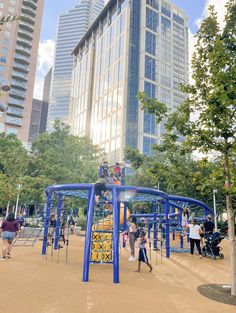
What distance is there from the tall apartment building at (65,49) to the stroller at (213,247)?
157m

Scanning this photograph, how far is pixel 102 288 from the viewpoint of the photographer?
7.06 metres

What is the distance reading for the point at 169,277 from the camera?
8891 millimetres

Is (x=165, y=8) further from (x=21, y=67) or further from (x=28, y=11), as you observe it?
(x=21, y=67)

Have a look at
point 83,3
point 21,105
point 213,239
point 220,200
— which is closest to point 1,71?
point 21,105

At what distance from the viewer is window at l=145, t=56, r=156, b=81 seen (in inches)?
3420

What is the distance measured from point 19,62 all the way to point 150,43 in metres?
45.0

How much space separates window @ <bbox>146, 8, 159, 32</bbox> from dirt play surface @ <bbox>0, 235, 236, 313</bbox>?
9667cm

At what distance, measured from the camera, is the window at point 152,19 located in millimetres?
92688

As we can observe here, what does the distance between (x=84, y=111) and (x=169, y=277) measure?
346 ft

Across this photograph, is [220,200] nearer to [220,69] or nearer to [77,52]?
[220,69]

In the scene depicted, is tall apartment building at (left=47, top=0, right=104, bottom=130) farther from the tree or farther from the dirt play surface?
the tree

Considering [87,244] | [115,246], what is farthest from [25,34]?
[115,246]

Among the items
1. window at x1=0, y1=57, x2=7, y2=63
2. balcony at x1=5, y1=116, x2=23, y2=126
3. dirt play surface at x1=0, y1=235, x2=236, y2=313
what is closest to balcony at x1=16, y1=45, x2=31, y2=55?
window at x1=0, y1=57, x2=7, y2=63

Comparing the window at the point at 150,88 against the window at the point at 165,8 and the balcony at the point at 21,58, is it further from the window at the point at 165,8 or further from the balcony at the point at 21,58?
the balcony at the point at 21,58
